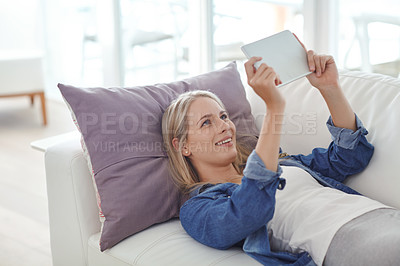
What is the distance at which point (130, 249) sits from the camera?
153 cm

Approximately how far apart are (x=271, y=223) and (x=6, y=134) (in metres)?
2.93

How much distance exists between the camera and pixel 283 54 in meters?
1.49

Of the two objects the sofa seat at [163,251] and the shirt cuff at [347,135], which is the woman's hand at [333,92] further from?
the sofa seat at [163,251]

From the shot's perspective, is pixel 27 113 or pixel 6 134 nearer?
pixel 6 134

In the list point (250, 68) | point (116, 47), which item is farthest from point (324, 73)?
point (116, 47)

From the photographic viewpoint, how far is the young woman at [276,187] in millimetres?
1326

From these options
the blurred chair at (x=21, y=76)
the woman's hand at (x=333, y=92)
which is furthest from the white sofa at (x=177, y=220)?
the blurred chair at (x=21, y=76)

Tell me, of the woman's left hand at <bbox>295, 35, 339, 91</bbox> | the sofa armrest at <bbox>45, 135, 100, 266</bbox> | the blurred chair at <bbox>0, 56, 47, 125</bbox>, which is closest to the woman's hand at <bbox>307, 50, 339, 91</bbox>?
the woman's left hand at <bbox>295, 35, 339, 91</bbox>

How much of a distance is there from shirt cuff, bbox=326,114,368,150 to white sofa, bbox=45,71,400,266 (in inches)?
2.7

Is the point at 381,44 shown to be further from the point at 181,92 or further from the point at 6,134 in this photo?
the point at 6,134

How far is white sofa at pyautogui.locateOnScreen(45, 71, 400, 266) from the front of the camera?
150cm

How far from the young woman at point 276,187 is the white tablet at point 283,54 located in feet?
0.11

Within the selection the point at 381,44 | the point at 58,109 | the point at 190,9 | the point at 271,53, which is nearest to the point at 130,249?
the point at 271,53

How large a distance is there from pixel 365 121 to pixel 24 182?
2051 mm
